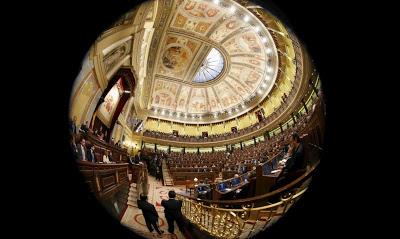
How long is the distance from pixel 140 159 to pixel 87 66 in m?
1.28

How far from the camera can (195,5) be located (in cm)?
331

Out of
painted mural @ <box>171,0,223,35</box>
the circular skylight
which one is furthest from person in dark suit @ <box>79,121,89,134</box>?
the circular skylight

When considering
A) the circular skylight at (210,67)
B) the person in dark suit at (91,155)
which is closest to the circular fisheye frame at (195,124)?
the person in dark suit at (91,155)

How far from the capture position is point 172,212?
220 centimetres

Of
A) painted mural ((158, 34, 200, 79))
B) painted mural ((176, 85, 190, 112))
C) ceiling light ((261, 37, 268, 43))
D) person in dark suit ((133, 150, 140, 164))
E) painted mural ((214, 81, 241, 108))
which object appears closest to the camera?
person in dark suit ((133, 150, 140, 164))

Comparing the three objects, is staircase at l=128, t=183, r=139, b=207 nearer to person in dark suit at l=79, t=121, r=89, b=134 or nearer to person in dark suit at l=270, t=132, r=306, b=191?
person in dark suit at l=79, t=121, r=89, b=134

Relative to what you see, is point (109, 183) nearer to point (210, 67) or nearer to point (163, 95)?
point (163, 95)

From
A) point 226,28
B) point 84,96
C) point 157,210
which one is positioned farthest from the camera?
point 226,28

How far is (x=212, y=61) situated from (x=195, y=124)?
1.45 meters

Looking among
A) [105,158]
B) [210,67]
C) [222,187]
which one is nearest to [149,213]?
[105,158]

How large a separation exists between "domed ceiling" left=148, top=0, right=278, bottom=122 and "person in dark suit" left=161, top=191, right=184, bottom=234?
1139mm

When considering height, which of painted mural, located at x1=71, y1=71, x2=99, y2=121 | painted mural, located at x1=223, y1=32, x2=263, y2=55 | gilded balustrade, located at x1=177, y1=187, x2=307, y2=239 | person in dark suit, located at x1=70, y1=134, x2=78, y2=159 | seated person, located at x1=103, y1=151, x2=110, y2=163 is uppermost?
painted mural, located at x1=223, y1=32, x2=263, y2=55

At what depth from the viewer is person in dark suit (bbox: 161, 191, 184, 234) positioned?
214 centimetres

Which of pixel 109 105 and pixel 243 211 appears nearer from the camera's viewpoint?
pixel 243 211
